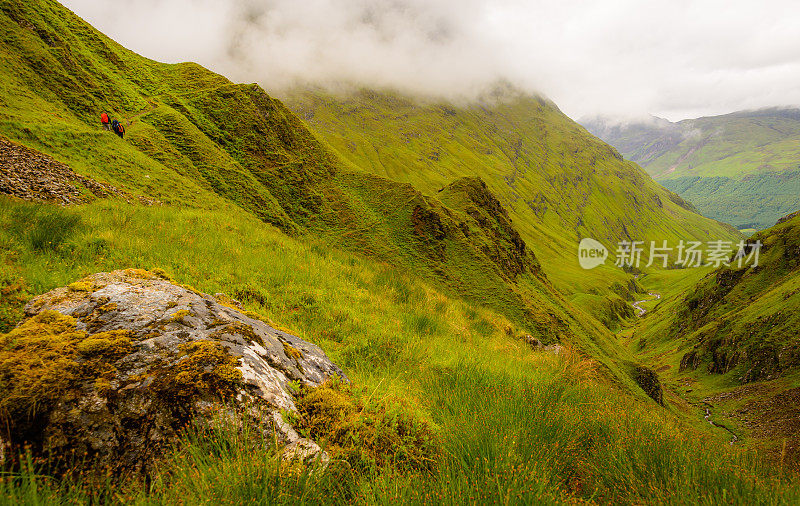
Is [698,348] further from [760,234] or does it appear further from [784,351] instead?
[760,234]

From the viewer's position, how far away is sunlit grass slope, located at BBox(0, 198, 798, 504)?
289 centimetres

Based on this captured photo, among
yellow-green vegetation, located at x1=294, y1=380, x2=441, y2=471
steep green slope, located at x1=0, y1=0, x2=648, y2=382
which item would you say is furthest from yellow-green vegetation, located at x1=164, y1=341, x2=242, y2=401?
steep green slope, located at x1=0, y1=0, x2=648, y2=382

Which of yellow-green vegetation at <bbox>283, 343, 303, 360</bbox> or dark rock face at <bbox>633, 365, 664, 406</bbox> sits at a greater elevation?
yellow-green vegetation at <bbox>283, 343, 303, 360</bbox>

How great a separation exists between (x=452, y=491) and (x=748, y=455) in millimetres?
5156

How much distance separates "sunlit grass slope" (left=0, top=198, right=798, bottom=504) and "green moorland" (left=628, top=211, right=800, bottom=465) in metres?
70.2

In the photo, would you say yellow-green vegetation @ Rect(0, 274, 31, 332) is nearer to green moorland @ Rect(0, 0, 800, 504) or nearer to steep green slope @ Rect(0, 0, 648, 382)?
green moorland @ Rect(0, 0, 800, 504)

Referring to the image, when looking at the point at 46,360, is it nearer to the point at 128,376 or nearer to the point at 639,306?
the point at 128,376

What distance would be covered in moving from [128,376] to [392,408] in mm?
2942

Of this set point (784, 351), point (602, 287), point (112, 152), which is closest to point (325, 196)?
point (112, 152)

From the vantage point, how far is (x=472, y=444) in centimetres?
380

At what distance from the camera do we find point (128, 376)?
3.45 m

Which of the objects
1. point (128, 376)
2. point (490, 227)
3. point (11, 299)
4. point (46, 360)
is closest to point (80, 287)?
point (11, 299)

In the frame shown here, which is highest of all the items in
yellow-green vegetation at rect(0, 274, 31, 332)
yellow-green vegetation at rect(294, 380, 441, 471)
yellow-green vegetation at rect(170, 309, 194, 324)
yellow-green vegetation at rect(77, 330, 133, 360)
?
yellow-green vegetation at rect(170, 309, 194, 324)

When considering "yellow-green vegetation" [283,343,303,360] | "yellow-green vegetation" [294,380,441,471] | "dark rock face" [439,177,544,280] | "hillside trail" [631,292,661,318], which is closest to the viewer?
"yellow-green vegetation" [294,380,441,471]
